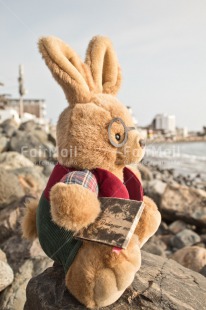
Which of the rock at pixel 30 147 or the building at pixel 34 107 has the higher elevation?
the building at pixel 34 107

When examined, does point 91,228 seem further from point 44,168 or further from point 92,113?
point 44,168

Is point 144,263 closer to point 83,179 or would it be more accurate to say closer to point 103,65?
point 83,179

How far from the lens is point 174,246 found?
588 centimetres

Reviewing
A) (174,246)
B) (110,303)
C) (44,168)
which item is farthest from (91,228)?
(44,168)

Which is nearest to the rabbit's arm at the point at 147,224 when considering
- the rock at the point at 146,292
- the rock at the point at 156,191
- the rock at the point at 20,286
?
the rock at the point at 146,292

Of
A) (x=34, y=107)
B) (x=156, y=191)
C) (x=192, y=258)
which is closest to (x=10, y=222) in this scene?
(x=192, y=258)

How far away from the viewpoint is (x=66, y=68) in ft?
6.97

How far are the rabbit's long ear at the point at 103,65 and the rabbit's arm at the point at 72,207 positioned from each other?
0.81 m

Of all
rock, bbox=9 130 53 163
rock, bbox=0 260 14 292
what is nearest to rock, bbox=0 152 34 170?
rock, bbox=9 130 53 163

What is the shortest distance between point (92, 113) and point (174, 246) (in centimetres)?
440

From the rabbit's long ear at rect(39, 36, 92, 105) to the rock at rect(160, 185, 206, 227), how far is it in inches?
201

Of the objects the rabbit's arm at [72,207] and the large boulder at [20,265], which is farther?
the large boulder at [20,265]

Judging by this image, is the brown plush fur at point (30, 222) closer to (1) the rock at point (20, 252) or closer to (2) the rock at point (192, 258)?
(1) the rock at point (20, 252)

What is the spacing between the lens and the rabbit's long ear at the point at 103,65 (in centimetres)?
238
